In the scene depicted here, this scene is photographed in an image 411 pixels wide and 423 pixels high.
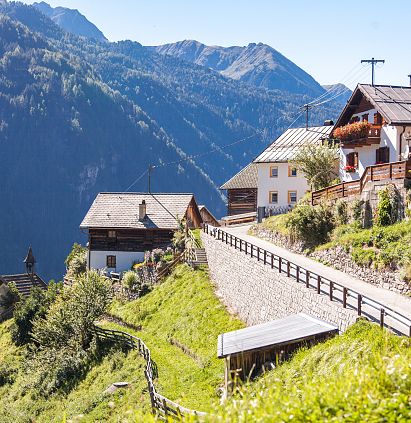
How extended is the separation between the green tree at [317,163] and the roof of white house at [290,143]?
6.86m

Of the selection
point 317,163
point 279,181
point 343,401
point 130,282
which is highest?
point 317,163

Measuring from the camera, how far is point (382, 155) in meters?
33.5

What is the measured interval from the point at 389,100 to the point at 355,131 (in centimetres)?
263

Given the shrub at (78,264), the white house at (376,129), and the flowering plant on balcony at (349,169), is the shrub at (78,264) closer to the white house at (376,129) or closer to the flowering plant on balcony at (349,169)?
the white house at (376,129)

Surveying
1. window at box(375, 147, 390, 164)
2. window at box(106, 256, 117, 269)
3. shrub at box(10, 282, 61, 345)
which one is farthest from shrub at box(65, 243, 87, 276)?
window at box(375, 147, 390, 164)

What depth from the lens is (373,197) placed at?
2652cm

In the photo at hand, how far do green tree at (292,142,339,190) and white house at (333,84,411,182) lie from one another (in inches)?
41.8

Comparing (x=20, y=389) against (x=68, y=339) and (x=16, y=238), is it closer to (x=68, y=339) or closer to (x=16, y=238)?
(x=68, y=339)

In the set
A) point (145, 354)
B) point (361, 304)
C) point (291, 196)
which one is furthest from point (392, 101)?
point (361, 304)

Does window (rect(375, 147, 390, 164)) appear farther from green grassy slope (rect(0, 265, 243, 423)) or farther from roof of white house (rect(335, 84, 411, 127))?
green grassy slope (rect(0, 265, 243, 423))

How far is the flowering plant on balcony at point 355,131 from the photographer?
33403 mm

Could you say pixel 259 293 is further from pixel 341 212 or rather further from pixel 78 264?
pixel 78 264

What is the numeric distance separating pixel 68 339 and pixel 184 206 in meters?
19.7

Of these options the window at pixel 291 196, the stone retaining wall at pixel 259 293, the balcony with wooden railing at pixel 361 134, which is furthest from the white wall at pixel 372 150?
the stone retaining wall at pixel 259 293
